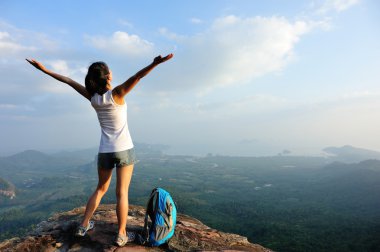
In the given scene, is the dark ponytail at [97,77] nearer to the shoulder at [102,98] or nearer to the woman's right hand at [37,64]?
the shoulder at [102,98]

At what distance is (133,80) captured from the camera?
4121 mm

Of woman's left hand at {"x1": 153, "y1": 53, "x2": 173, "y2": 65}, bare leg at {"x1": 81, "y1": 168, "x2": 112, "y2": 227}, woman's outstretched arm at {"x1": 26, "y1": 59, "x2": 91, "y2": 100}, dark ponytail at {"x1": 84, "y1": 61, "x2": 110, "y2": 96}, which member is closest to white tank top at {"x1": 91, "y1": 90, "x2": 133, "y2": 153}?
dark ponytail at {"x1": 84, "y1": 61, "x2": 110, "y2": 96}

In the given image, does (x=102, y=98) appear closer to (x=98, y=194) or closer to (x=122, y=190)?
(x=122, y=190)

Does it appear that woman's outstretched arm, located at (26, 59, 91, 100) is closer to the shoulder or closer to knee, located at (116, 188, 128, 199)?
the shoulder

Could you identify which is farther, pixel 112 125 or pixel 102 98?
pixel 112 125

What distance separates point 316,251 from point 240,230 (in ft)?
70.5

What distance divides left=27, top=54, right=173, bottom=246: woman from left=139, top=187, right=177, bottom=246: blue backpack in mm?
361

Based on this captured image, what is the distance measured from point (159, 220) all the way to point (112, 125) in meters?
2.01

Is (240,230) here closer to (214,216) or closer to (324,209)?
(214,216)

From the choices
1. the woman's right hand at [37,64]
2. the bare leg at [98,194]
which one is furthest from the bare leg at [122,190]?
the woman's right hand at [37,64]

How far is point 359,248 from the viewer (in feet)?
176

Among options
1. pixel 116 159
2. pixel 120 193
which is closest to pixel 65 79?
pixel 116 159

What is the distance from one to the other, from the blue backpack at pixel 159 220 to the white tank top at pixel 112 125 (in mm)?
1315

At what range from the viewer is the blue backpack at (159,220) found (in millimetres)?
4941
